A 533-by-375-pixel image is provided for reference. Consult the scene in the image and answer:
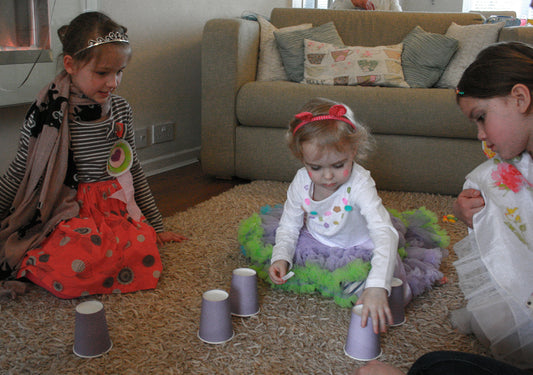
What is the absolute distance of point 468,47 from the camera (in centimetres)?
273

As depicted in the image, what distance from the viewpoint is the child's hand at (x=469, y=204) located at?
117 cm

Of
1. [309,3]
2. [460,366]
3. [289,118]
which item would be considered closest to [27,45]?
[289,118]

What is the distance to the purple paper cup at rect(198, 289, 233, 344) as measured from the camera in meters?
1.16

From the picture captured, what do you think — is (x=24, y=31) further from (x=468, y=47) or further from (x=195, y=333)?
(x=468, y=47)

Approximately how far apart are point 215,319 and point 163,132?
187 cm

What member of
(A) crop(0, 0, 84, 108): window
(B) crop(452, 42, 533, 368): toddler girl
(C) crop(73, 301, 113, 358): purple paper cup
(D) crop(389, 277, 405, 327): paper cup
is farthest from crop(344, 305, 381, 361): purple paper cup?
(A) crop(0, 0, 84, 108): window

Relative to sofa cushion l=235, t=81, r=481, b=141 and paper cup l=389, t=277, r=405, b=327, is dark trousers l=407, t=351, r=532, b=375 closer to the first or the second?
paper cup l=389, t=277, r=405, b=327

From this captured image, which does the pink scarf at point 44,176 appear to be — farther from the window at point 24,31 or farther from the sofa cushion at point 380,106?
the sofa cushion at point 380,106

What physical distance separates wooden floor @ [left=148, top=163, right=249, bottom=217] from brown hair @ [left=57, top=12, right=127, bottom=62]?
0.79 meters

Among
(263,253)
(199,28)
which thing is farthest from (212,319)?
(199,28)

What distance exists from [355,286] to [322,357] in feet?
0.86

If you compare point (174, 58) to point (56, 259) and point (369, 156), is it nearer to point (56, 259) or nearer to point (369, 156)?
point (369, 156)

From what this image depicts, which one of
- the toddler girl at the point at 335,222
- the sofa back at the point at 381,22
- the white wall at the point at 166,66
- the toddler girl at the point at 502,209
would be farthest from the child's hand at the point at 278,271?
the sofa back at the point at 381,22

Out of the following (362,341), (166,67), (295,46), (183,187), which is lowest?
(183,187)
